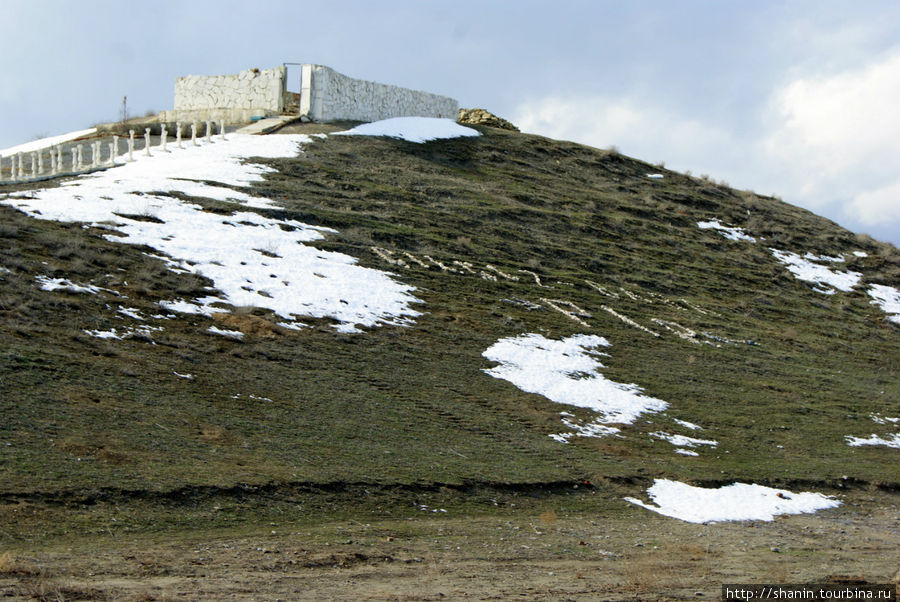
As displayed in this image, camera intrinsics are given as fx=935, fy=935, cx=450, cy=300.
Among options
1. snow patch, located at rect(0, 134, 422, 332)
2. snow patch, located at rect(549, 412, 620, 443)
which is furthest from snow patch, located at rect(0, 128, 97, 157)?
snow patch, located at rect(549, 412, 620, 443)

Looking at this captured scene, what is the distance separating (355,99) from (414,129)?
11.4 ft

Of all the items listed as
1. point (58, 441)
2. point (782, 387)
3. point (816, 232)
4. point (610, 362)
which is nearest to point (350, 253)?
point (610, 362)

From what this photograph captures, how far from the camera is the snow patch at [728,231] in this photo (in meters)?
45.8

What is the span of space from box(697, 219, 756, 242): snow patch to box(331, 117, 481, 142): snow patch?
13.7 m

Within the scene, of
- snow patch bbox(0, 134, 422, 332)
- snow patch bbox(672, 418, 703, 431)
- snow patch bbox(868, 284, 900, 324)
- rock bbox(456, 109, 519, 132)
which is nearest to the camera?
snow patch bbox(672, 418, 703, 431)

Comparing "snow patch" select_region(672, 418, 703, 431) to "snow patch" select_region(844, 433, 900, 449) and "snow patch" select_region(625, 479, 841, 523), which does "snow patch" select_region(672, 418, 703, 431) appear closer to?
"snow patch" select_region(625, 479, 841, 523)

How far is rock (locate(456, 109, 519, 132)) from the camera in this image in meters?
57.9

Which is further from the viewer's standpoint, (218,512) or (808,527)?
(808,527)

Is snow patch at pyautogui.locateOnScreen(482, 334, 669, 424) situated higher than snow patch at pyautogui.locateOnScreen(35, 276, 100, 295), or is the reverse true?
snow patch at pyautogui.locateOnScreen(35, 276, 100, 295)

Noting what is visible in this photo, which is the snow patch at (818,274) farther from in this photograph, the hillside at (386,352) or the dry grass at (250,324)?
the dry grass at (250,324)

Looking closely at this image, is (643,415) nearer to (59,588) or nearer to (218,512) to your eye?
(218,512)

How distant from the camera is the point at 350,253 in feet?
95.1

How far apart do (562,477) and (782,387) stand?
11.9m

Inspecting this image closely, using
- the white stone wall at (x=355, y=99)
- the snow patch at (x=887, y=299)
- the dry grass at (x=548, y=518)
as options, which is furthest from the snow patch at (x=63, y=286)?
the snow patch at (x=887, y=299)
